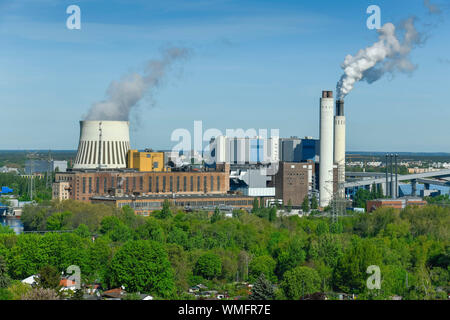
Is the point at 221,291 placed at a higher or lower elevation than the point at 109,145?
lower

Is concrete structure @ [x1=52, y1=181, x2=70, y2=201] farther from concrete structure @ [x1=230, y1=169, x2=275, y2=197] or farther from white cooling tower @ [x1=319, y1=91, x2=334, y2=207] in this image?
white cooling tower @ [x1=319, y1=91, x2=334, y2=207]

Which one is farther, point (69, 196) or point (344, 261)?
point (69, 196)

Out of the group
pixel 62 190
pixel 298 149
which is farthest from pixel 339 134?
pixel 62 190

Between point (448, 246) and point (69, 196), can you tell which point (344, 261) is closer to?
point (448, 246)

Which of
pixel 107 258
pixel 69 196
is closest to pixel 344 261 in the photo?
pixel 107 258

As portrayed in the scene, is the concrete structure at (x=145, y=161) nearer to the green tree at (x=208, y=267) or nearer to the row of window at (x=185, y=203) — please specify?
the row of window at (x=185, y=203)

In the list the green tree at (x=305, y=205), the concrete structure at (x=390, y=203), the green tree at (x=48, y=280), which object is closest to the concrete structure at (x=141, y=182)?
the green tree at (x=305, y=205)

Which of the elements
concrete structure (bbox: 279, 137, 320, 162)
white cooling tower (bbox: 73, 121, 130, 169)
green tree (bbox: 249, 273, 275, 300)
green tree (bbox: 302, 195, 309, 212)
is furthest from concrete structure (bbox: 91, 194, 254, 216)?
green tree (bbox: 249, 273, 275, 300)
